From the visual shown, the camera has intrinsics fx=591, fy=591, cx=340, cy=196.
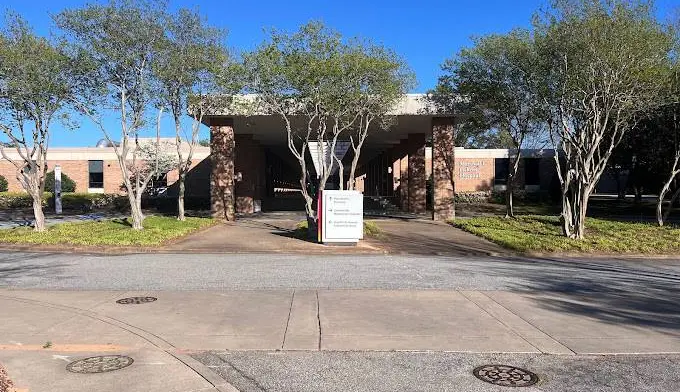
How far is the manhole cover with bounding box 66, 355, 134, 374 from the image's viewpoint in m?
→ 5.32

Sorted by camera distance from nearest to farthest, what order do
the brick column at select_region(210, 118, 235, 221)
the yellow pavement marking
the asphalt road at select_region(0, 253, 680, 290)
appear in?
1. the yellow pavement marking
2. the asphalt road at select_region(0, 253, 680, 290)
3. the brick column at select_region(210, 118, 235, 221)

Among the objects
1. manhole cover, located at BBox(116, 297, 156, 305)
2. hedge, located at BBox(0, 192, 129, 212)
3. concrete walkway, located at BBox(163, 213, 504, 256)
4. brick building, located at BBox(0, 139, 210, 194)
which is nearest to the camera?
manhole cover, located at BBox(116, 297, 156, 305)

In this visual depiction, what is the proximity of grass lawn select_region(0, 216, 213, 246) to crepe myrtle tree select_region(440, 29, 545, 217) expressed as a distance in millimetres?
12230

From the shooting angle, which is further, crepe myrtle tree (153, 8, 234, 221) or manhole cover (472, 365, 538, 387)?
crepe myrtle tree (153, 8, 234, 221)

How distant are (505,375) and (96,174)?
4538cm

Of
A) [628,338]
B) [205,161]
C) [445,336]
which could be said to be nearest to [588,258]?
[628,338]

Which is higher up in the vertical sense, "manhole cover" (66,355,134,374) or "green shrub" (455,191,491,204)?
"green shrub" (455,191,491,204)

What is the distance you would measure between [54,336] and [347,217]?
1098 centimetres

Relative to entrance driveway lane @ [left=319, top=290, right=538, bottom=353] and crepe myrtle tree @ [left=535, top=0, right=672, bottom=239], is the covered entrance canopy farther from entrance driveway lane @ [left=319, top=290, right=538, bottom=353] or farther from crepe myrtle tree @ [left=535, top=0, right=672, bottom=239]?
entrance driveway lane @ [left=319, top=290, right=538, bottom=353]

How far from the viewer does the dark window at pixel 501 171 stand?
156ft

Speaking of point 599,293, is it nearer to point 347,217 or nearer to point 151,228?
point 347,217

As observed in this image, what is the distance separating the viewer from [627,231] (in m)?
21.2

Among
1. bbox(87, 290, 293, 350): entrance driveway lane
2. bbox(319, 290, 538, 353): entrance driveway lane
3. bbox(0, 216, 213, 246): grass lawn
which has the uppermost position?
bbox(0, 216, 213, 246): grass lawn

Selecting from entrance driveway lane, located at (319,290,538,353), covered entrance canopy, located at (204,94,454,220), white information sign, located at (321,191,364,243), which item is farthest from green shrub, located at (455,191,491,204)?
entrance driveway lane, located at (319,290,538,353)
